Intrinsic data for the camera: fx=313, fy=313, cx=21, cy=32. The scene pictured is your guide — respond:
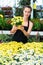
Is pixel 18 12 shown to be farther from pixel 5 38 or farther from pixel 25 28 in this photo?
pixel 25 28

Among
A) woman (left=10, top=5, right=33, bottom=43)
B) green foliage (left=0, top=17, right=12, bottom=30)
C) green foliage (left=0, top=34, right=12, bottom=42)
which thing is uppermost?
woman (left=10, top=5, right=33, bottom=43)

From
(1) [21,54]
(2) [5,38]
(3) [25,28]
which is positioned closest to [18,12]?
(2) [5,38]

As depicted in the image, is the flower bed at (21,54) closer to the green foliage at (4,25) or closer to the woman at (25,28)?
the woman at (25,28)

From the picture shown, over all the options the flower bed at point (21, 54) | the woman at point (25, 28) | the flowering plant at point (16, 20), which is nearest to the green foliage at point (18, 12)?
the woman at point (25, 28)

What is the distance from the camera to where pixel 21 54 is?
306 centimetres

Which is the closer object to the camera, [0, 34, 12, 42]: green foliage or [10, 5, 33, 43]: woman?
[10, 5, 33, 43]: woman

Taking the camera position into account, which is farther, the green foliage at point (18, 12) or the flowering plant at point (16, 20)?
the green foliage at point (18, 12)

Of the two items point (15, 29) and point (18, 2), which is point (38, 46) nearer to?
point (15, 29)

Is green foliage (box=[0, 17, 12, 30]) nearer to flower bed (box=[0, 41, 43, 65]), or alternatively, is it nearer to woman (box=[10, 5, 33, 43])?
woman (box=[10, 5, 33, 43])

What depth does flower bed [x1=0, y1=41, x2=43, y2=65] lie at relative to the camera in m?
2.89

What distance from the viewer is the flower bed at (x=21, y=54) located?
2893 mm

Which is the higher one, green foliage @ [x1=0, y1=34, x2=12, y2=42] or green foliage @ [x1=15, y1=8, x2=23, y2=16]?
green foliage @ [x1=15, y1=8, x2=23, y2=16]

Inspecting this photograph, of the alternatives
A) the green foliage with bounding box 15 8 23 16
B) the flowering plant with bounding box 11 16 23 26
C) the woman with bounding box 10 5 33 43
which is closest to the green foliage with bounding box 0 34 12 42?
the green foliage with bounding box 15 8 23 16

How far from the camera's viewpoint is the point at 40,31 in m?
7.93
